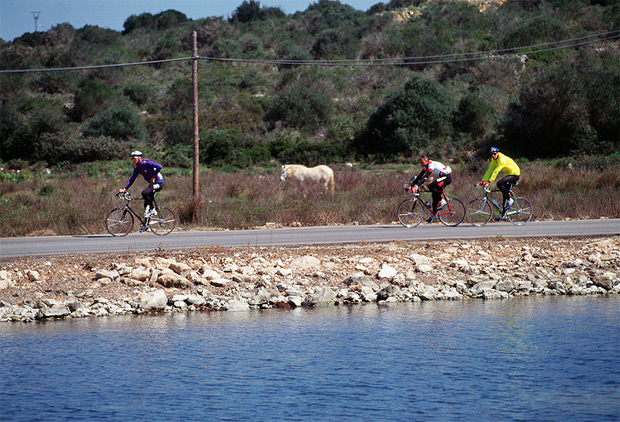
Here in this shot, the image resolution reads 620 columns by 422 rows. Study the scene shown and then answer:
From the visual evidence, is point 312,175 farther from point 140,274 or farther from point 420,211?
point 140,274

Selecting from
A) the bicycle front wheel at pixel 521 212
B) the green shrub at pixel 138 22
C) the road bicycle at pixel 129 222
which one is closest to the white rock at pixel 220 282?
the road bicycle at pixel 129 222

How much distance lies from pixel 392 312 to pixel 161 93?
5721 centimetres

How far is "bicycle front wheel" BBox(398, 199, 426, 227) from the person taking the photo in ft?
68.8

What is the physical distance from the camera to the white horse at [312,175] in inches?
1119

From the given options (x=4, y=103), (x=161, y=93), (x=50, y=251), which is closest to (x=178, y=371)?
(x=50, y=251)

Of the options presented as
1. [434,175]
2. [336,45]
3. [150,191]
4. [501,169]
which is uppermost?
[336,45]

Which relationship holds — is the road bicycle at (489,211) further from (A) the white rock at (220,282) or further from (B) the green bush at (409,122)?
(B) the green bush at (409,122)

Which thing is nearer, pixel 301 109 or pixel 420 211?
pixel 420 211

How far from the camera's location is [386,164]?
4516 cm

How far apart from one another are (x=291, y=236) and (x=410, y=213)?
390cm

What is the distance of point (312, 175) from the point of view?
2891 centimetres

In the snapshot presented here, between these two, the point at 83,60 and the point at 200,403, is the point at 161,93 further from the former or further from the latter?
the point at 200,403

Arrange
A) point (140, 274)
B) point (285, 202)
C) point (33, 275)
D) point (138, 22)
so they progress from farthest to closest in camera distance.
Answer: point (138, 22)
point (285, 202)
point (140, 274)
point (33, 275)

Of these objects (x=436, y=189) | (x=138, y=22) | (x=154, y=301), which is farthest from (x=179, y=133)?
(x=138, y=22)
